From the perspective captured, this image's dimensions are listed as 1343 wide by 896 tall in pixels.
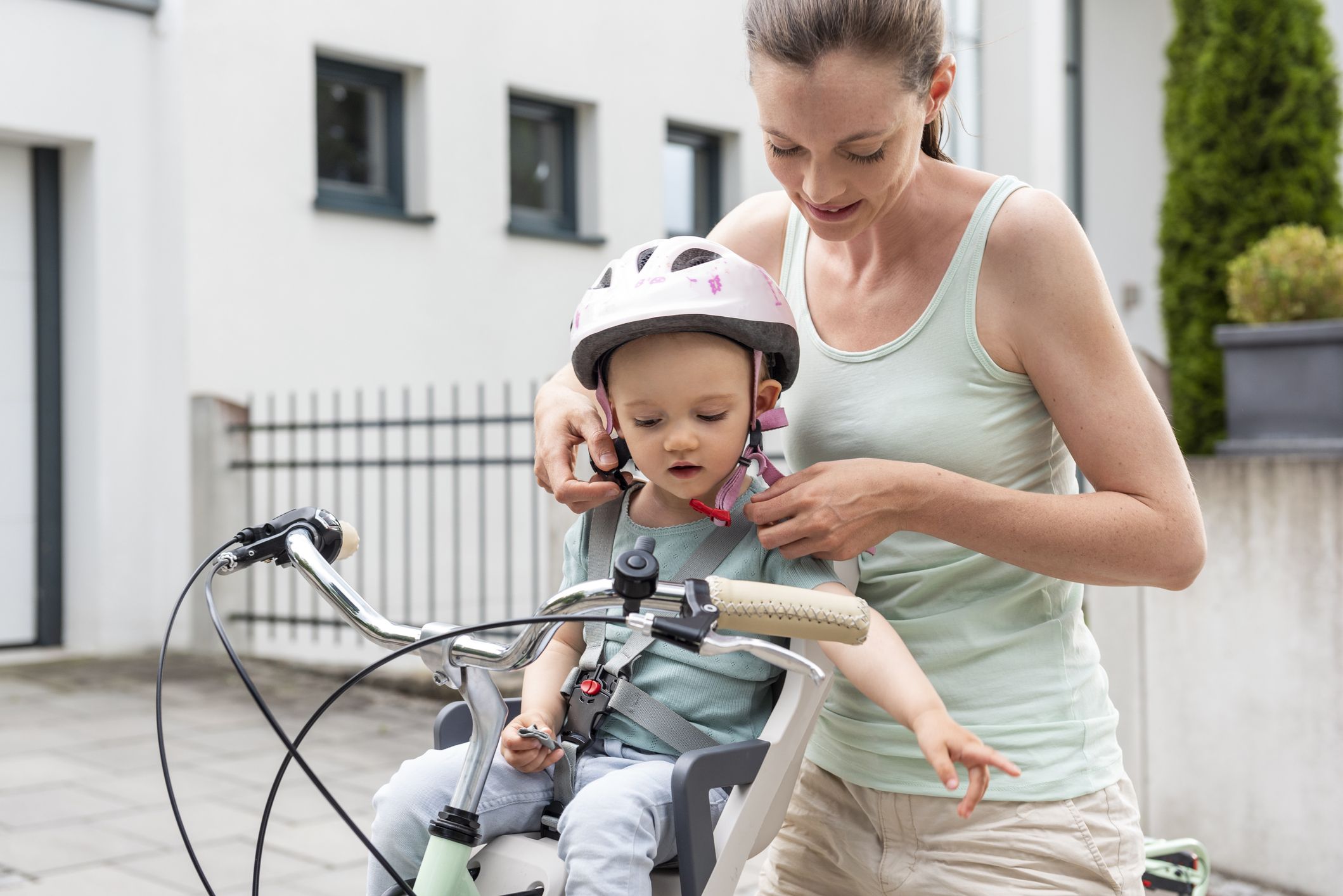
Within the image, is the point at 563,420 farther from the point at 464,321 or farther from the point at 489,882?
the point at 464,321

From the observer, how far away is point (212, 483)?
26.1ft

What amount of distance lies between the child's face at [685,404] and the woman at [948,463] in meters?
0.07

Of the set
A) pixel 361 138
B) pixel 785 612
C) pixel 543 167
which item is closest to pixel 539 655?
pixel 785 612

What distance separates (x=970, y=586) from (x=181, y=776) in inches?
170

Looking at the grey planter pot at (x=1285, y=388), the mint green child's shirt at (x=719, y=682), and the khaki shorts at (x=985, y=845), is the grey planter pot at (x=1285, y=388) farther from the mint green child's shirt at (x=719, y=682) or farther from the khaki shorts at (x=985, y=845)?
the mint green child's shirt at (x=719, y=682)

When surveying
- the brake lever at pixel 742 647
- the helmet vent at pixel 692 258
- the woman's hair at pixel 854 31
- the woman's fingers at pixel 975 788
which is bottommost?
the woman's fingers at pixel 975 788

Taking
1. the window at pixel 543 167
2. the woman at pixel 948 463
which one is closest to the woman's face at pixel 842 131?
the woman at pixel 948 463

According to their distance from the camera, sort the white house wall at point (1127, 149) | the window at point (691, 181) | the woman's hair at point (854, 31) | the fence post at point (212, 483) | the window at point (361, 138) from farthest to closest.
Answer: the white house wall at point (1127, 149), the window at point (691, 181), the window at point (361, 138), the fence post at point (212, 483), the woman's hair at point (854, 31)

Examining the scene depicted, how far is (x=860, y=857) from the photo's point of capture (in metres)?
1.83

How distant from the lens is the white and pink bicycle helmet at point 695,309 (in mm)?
1734

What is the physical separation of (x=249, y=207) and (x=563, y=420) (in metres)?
6.66

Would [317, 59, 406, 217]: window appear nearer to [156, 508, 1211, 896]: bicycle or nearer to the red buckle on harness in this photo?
the red buckle on harness

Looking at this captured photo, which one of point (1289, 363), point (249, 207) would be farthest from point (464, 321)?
point (1289, 363)

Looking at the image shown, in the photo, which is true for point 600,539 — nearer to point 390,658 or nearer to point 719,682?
point 719,682
